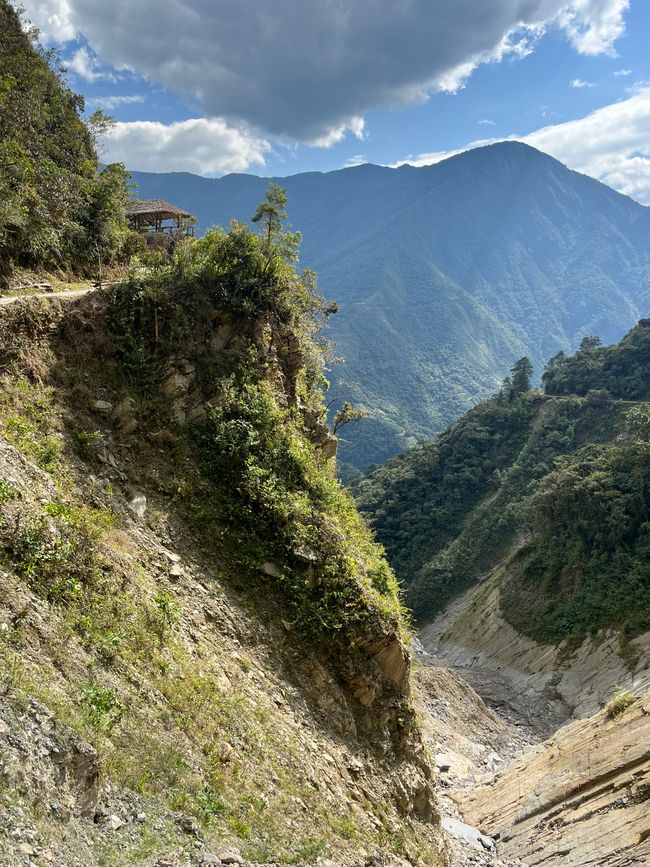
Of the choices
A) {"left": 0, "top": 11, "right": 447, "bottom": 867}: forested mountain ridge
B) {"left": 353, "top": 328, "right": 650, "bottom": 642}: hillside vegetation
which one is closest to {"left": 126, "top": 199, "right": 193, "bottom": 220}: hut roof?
{"left": 0, "top": 11, "right": 447, "bottom": 867}: forested mountain ridge

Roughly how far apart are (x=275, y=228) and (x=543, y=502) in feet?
124

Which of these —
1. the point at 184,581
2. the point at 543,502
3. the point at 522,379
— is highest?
the point at 522,379

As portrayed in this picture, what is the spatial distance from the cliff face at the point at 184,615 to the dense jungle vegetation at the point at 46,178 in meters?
4.02

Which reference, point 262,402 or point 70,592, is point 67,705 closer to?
point 70,592

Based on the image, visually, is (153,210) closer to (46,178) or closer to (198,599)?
(46,178)

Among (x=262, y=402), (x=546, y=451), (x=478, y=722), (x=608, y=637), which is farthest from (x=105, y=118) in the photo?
(x=546, y=451)

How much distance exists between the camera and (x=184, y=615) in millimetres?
10633

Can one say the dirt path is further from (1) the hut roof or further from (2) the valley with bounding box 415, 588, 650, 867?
(2) the valley with bounding box 415, 588, 650, 867

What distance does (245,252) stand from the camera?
17156mm

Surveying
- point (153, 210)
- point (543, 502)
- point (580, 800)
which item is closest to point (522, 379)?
point (543, 502)

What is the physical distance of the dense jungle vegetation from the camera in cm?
1644

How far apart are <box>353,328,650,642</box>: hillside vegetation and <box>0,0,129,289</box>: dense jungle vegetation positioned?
3602 cm

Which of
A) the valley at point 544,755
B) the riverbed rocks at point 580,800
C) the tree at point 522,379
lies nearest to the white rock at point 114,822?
the valley at point 544,755

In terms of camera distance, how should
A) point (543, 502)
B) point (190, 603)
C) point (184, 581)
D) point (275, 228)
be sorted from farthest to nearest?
point (543, 502) < point (275, 228) < point (184, 581) < point (190, 603)
